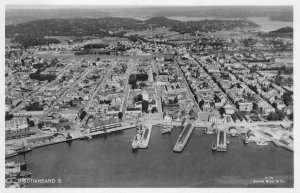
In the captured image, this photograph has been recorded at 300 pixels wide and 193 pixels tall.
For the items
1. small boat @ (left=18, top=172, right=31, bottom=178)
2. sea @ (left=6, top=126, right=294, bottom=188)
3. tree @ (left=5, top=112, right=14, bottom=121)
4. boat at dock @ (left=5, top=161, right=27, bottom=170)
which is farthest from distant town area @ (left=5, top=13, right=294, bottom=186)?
small boat @ (left=18, top=172, right=31, bottom=178)

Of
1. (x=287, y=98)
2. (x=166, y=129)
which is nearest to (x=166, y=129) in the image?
(x=166, y=129)

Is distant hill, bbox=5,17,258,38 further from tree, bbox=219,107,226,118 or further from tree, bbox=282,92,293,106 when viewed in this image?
tree, bbox=219,107,226,118

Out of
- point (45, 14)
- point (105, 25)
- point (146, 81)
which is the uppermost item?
point (45, 14)

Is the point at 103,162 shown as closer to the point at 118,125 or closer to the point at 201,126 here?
the point at 118,125

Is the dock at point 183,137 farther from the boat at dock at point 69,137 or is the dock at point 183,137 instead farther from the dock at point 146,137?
the boat at dock at point 69,137

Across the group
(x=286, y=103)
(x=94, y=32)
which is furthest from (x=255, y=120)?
(x=94, y=32)

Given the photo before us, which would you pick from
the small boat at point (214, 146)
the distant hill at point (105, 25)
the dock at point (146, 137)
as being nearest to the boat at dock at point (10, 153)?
the dock at point (146, 137)

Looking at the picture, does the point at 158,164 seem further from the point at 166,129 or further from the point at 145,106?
the point at 145,106
